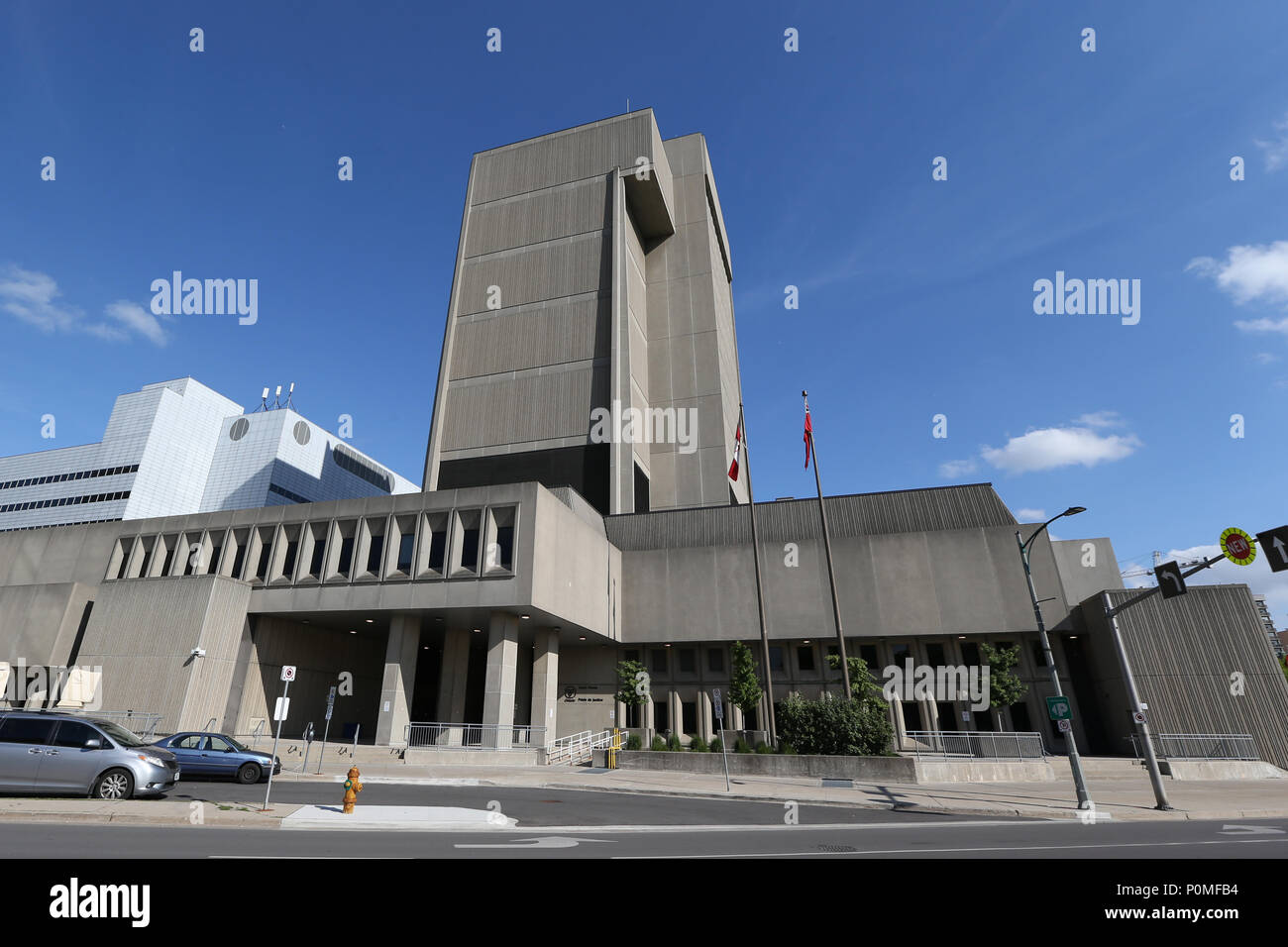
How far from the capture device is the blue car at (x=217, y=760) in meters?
18.8

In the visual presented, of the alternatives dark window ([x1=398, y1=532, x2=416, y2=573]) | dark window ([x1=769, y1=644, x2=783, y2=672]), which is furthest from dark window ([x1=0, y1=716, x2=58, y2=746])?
dark window ([x1=769, y1=644, x2=783, y2=672])

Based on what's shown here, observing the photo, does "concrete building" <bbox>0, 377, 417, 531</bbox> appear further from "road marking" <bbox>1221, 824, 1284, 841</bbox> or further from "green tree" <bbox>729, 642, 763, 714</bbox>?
"road marking" <bbox>1221, 824, 1284, 841</bbox>

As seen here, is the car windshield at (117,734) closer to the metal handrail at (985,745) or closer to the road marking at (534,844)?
the road marking at (534,844)

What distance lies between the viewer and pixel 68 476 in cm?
10150

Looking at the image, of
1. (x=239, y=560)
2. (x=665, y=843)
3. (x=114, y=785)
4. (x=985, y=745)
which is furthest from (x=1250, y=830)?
(x=239, y=560)

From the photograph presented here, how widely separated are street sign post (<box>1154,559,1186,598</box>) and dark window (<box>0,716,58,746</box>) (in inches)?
1063

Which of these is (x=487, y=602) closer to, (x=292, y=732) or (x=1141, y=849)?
(x=292, y=732)

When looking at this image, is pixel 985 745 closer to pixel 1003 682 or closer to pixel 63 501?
pixel 1003 682

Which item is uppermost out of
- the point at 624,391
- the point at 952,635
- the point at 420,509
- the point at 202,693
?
the point at 624,391

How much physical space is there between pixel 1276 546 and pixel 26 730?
2770 centimetres

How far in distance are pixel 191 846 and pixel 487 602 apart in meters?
21.5

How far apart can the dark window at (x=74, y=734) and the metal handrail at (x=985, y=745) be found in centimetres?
2699
